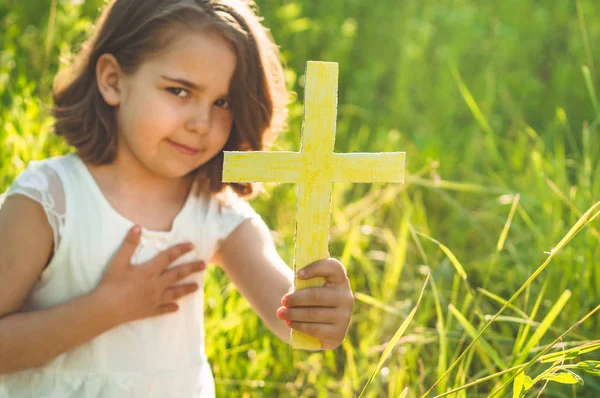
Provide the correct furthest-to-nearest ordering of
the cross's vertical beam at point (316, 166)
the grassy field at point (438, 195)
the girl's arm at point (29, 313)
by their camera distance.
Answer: the grassy field at point (438, 195)
the girl's arm at point (29, 313)
the cross's vertical beam at point (316, 166)

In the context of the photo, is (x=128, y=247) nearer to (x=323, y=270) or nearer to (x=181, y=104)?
(x=181, y=104)

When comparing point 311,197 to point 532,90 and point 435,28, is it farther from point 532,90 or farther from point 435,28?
point 435,28

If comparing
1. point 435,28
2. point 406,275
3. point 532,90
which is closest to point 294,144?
point 406,275

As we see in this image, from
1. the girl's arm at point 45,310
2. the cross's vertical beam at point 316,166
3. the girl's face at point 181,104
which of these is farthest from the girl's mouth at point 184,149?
the cross's vertical beam at point 316,166

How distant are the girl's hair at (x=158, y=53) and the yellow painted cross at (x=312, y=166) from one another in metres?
0.43

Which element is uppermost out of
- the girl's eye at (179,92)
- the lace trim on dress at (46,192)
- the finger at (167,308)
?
the girl's eye at (179,92)

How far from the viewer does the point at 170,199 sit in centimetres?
189

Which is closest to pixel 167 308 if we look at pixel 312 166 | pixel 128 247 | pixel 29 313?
pixel 128 247

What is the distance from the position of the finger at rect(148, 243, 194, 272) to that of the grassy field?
473 mm

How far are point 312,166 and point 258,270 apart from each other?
0.56m

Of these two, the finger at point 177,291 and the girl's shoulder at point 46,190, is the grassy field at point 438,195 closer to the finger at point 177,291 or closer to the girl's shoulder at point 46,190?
the girl's shoulder at point 46,190

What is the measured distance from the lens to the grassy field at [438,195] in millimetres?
2064

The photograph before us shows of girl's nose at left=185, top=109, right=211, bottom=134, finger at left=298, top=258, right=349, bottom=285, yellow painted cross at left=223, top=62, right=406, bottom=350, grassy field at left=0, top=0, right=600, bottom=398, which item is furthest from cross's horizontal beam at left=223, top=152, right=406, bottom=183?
girl's nose at left=185, top=109, right=211, bottom=134

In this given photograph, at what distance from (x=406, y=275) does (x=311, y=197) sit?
1.45m
